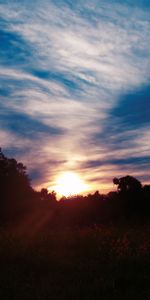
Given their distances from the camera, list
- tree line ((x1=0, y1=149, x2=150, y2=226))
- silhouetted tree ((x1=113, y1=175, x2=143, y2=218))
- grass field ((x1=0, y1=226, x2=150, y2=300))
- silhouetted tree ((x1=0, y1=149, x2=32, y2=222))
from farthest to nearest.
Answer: silhouetted tree ((x1=0, y1=149, x2=32, y2=222))
silhouetted tree ((x1=113, y1=175, x2=143, y2=218))
tree line ((x1=0, y1=149, x2=150, y2=226))
grass field ((x1=0, y1=226, x2=150, y2=300))

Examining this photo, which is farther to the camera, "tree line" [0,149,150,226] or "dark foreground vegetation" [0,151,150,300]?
"tree line" [0,149,150,226]

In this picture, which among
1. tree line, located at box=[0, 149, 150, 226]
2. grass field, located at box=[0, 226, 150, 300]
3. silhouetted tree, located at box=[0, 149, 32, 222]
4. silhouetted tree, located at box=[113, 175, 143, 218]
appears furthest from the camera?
silhouetted tree, located at box=[0, 149, 32, 222]

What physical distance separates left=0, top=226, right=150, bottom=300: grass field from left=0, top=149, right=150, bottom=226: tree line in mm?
16521

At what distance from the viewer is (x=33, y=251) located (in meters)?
11.7

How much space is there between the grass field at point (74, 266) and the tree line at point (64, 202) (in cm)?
1652

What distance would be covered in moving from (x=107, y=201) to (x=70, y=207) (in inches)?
141

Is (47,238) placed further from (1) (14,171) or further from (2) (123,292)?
(1) (14,171)

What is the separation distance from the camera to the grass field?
8047 millimetres

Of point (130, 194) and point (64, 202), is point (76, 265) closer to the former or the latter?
point (64, 202)

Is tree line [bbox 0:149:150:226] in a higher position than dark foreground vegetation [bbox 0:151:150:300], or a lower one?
higher

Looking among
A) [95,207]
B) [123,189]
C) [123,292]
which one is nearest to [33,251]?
[123,292]

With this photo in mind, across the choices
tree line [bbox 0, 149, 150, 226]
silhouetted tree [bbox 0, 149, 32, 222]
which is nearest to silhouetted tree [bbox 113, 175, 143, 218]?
tree line [bbox 0, 149, 150, 226]

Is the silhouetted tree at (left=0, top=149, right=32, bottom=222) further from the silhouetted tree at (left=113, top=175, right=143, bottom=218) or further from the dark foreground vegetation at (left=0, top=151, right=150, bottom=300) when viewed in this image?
the dark foreground vegetation at (left=0, top=151, right=150, bottom=300)

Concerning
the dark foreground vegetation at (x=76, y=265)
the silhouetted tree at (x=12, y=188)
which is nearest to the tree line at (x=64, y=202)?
the silhouetted tree at (x=12, y=188)
